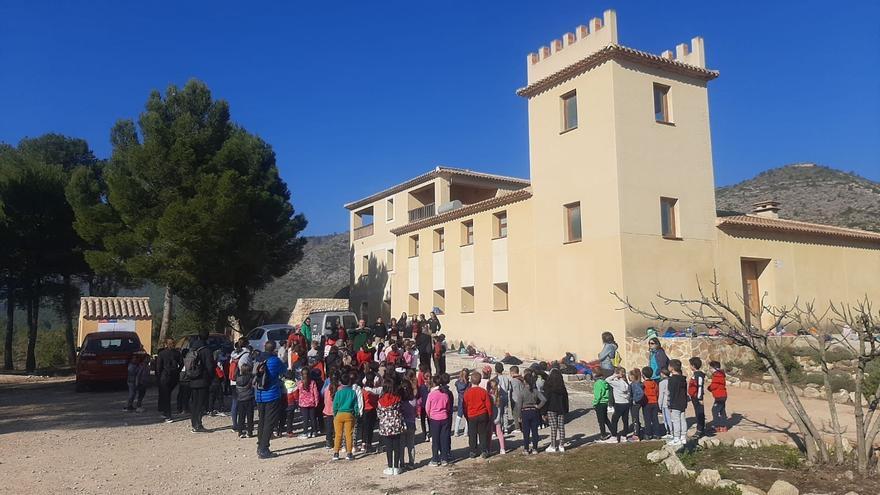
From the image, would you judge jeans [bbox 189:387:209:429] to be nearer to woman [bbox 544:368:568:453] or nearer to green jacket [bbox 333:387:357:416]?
green jacket [bbox 333:387:357:416]

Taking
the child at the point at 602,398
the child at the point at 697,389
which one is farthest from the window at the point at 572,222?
the child at the point at 602,398

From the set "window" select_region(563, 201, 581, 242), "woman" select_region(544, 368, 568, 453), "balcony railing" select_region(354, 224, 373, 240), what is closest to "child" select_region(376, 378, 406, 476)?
"woman" select_region(544, 368, 568, 453)

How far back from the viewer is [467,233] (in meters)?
27.9

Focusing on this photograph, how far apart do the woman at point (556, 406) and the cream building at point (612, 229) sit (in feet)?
32.5

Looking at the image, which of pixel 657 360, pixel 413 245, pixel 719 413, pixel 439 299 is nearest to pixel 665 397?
pixel 657 360

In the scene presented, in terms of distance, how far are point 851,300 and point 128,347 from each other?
1027 inches

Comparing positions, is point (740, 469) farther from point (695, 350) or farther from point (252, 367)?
point (695, 350)

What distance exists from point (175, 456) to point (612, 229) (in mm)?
14439

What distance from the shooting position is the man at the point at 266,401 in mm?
10242

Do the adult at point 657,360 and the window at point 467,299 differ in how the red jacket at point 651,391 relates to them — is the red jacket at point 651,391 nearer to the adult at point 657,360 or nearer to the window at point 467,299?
the adult at point 657,360

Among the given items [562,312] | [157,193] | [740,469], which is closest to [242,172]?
[157,193]

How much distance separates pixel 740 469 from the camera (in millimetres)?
8867

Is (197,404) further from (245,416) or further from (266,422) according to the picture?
(266,422)

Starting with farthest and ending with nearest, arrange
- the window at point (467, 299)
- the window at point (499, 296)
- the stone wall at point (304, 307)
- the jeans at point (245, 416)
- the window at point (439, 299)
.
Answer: the stone wall at point (304, 307) → the window at point (439, 299) → the window at point (467, 299) → the window at point (499, 296) → the jeans at point (245, 416)
